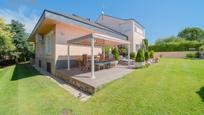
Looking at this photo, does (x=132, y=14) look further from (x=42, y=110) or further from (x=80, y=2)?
(x=42, y=110)

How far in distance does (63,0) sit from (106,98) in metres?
15.3

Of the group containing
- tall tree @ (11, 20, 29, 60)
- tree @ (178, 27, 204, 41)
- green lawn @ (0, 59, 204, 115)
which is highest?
tree @ (178, 27, 204, 41)

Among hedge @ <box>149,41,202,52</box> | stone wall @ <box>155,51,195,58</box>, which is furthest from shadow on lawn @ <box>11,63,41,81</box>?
hedge @ <box>149,41,202,52</box>

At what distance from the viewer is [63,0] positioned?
16125 millimetres

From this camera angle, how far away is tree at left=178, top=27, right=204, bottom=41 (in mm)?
53375

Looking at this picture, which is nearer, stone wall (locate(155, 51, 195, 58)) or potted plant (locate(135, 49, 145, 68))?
potted plant (locate(135, 49, 145, 68))

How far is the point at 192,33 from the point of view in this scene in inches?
2172

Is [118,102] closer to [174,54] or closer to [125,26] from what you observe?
[125,26]

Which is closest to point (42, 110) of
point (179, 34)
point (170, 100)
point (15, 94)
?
point (15, 94)

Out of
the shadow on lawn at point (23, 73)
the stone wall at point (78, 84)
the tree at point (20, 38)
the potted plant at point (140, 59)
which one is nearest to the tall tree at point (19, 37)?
the tree at point (20, 38)

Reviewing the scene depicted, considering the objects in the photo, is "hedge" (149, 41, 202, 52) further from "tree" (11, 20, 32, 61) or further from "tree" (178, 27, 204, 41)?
"tree" (178, 27, 204, 41)

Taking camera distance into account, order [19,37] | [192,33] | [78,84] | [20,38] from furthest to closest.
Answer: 1. [192,33]
2. [20,38]
3. [19,37]
4. [78,84]

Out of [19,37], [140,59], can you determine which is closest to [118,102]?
[140,59]

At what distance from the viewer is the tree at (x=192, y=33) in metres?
53.4
